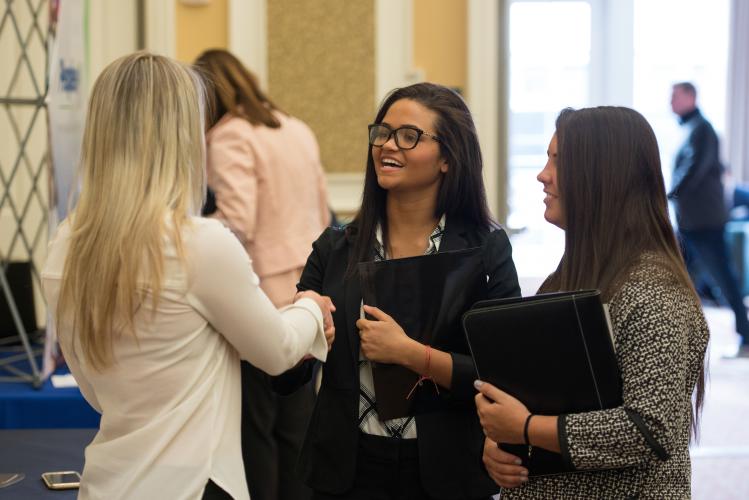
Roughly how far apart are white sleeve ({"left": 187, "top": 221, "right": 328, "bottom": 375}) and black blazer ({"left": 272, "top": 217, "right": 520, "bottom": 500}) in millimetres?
223

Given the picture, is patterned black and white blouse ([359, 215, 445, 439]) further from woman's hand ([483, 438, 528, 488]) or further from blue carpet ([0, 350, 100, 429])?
blue carpet ([0, 350, 100, 429])

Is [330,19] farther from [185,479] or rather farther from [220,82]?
A: [185,479]

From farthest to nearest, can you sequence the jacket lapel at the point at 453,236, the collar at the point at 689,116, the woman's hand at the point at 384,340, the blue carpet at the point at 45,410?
the collar at the point at 689,116 < the blue carpet at the point at 45,410 < the jacket lapel at the point at 453,236 < the woman's hand at the point at 384,340

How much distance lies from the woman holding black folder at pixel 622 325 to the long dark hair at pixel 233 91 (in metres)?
1.77

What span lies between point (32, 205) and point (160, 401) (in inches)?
125

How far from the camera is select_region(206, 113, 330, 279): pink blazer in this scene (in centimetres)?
315

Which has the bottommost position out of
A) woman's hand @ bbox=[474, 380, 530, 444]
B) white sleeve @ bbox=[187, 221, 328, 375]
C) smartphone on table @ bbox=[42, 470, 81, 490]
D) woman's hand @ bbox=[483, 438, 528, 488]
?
smartphone on table @ bbox=[42, 470, 81, 490]

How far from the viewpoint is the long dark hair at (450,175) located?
1.86m

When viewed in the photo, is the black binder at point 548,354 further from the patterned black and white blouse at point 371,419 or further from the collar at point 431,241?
the collar at point 431,241

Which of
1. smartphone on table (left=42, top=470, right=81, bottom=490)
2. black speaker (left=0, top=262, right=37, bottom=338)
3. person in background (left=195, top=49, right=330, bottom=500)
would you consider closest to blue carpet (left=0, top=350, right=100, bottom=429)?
person in background (left=195, top=49, right=330, bottom=500)

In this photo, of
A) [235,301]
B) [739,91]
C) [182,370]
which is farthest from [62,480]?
[739,91]

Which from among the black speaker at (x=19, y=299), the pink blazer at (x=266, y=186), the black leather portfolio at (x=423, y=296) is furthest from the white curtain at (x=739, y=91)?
the black leather portfolio at (x=423, y=296)

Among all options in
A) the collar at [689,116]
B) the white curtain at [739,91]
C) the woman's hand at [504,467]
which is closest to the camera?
the woman's hand at [504,467]

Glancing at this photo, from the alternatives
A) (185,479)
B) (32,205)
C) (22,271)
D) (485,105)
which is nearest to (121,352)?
(185,479)
